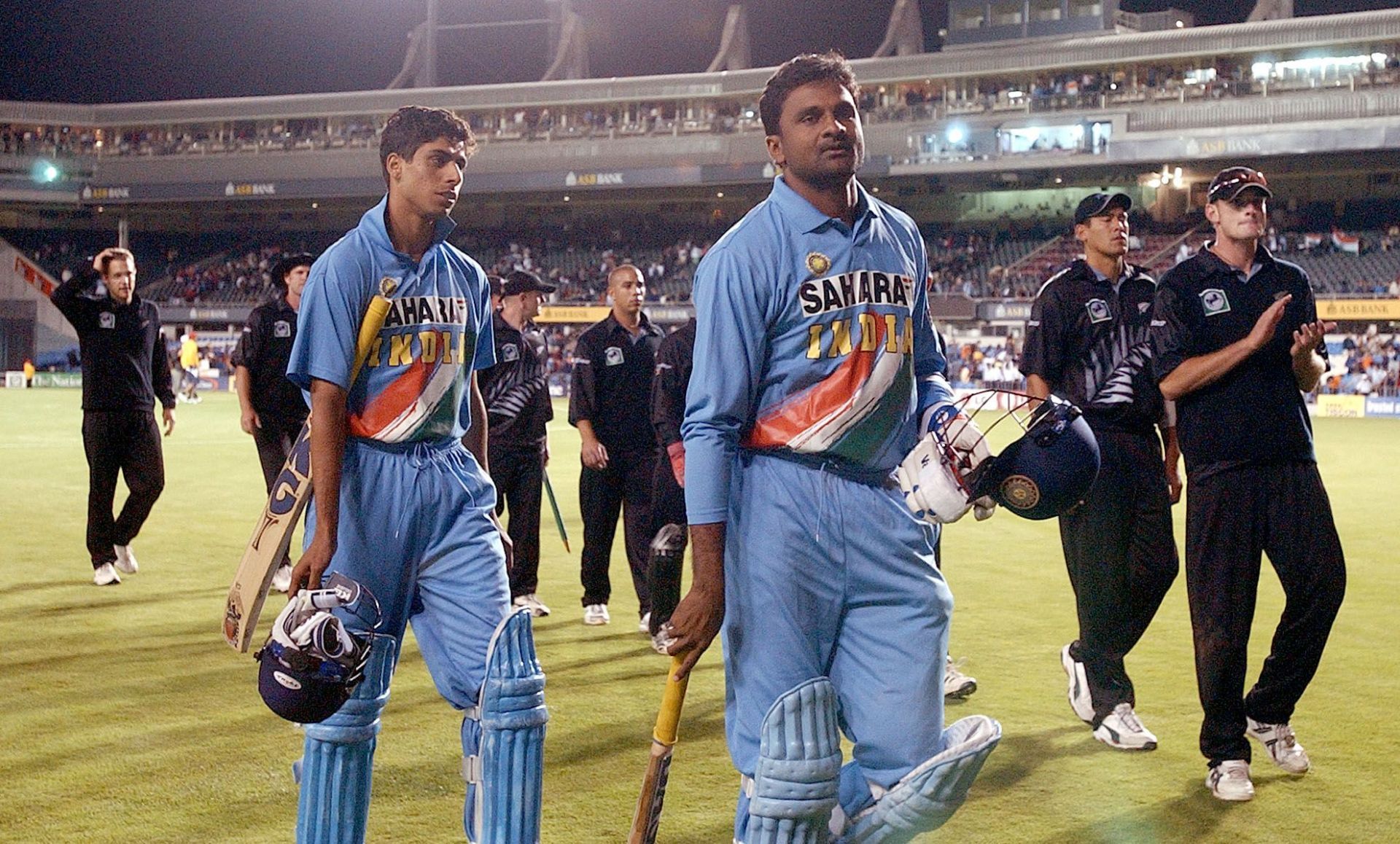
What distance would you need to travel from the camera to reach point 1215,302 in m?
5.47

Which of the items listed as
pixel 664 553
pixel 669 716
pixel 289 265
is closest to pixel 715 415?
pixel 669 716

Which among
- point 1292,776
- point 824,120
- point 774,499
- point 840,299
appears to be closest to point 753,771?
point 774,499

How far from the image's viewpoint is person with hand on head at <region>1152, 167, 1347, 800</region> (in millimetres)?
5285

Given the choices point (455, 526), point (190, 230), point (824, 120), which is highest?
point (190, 230)

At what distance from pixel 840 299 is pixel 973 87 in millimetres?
50164

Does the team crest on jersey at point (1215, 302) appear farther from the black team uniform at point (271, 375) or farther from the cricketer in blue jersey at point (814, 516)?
the black team uniform at point (271, 375)

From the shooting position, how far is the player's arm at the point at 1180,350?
203 inches

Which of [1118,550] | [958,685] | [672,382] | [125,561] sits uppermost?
[672,382]

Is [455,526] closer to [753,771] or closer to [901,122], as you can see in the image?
[753,771]

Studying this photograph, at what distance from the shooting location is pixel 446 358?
4195 mm

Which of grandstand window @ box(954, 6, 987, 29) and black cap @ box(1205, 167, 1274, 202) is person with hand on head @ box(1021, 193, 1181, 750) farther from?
grandstand window @ box(954, 6, 987, 29)

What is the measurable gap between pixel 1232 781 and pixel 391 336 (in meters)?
3.56

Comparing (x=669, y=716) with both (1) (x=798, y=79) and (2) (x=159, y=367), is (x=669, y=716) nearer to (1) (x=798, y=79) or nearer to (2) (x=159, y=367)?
(1) (x=798, y=79)

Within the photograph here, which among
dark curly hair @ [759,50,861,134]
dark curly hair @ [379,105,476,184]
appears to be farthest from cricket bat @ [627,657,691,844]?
dark curly hair @ [379,105,476,184]
